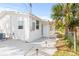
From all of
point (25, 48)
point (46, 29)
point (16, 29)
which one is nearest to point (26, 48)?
point (25, 48)

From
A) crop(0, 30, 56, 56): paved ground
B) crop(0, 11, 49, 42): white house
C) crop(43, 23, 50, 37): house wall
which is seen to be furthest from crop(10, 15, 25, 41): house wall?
crop(43, 23, 50, 37): house wall

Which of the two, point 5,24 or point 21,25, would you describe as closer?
point 5,24

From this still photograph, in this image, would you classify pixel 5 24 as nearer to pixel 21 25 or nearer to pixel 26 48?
pixel 21 25

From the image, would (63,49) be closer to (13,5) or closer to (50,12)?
(50,12)

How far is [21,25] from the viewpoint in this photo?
414 cm

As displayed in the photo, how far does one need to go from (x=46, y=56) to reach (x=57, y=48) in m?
0.27

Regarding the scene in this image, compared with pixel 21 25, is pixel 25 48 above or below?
below

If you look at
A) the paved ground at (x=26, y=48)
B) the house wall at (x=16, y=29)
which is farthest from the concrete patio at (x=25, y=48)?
the house wall at (x=16, y=29)

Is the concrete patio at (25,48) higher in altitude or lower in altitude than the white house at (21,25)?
lower

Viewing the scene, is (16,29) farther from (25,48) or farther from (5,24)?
(25,48)

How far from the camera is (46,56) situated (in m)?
4.01

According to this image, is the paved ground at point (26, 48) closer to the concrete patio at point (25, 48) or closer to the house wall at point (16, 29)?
the concrete patio at point (25, 48)

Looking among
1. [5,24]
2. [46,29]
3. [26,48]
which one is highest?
[5,24]

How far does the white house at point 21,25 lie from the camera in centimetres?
406
